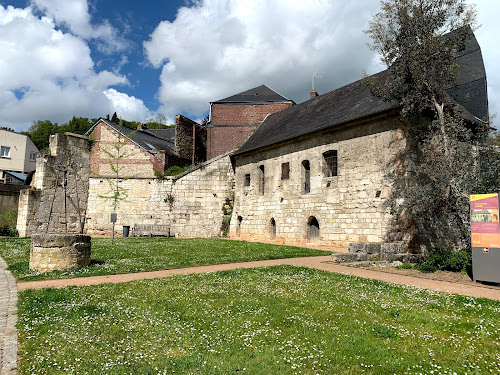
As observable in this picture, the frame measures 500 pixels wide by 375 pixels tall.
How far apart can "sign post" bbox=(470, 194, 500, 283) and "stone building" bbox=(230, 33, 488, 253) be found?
14.7 ft

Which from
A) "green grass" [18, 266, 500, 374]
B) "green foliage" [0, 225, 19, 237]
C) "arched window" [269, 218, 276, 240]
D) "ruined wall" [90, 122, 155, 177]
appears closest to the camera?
"green grass" [18, 266, 500, 374]

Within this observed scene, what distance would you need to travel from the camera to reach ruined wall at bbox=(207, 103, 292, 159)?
29.9m

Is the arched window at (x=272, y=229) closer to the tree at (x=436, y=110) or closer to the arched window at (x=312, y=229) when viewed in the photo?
the arched window at (x=312, y=229)

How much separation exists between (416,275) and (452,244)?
17.3ft

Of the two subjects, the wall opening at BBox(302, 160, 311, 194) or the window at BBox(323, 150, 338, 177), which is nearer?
the window at BBox(323, 150, 338, 177)

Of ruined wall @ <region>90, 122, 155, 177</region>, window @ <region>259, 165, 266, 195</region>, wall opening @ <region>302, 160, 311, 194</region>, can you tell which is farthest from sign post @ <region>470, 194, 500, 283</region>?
ruined wall @ <region>90, 122, 155, 177</region>

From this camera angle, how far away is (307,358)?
3.33 meters

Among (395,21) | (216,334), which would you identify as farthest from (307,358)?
(395,21)

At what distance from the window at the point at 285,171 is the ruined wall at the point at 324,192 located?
0.59 feet

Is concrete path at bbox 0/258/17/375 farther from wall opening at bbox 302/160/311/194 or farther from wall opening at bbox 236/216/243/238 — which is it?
wall opening at bbox 236/216/243/238

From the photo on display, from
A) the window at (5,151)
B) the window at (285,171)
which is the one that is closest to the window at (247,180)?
the window at (285,171)

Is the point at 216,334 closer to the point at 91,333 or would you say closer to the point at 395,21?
the point at 91,333

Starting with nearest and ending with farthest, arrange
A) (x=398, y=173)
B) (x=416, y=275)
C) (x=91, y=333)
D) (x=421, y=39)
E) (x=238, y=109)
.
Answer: (x=91, y=333), (x=416, y=275), (x=421, y=39), (x=398, y=173), (x=238, y=109)

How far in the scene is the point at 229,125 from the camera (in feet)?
100
